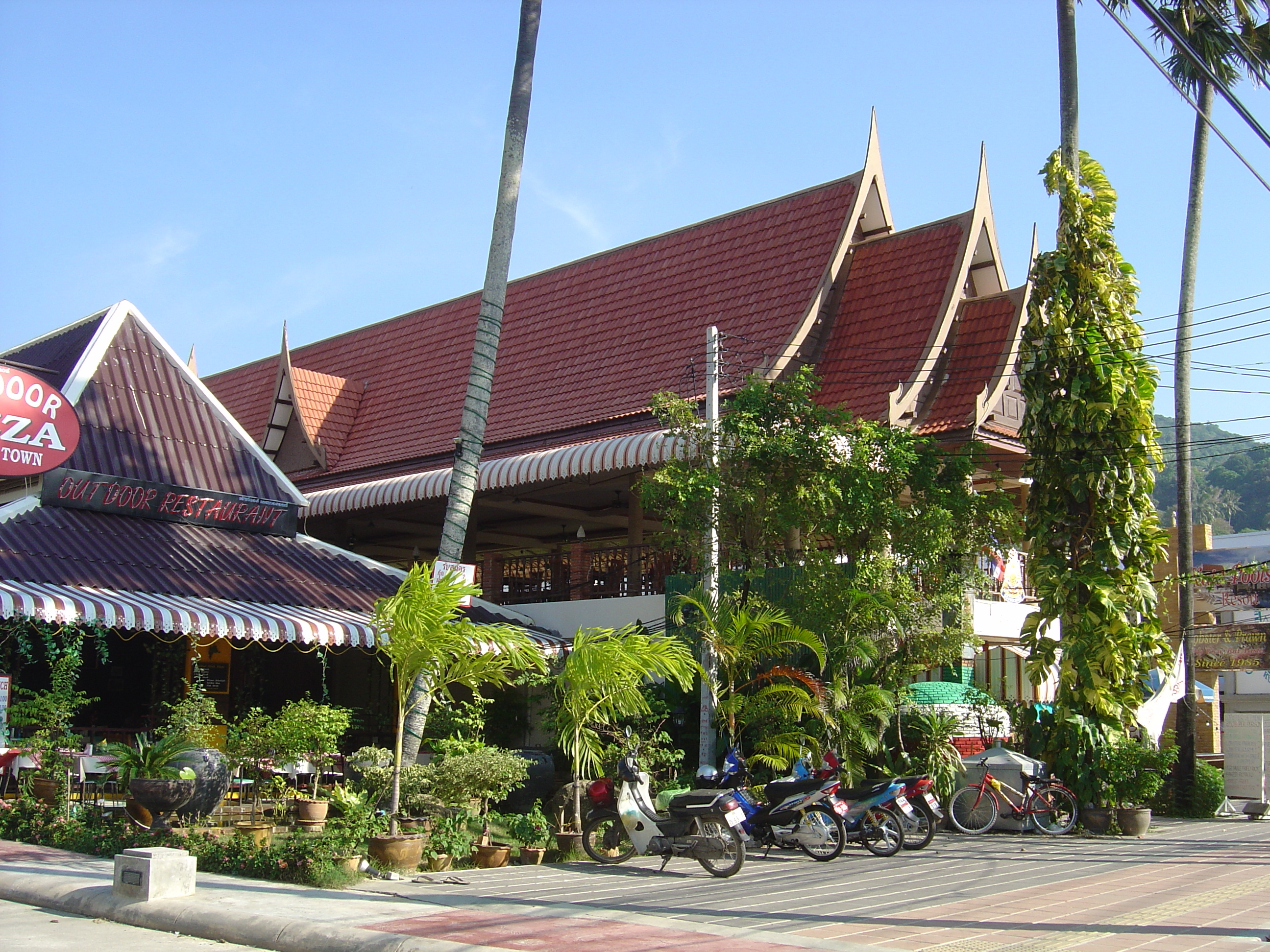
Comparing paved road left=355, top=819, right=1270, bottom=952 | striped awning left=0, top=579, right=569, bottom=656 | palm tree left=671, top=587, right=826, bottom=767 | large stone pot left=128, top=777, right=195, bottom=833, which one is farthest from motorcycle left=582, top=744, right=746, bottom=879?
large stone pot left=128, top=777, right=195, bottom=833

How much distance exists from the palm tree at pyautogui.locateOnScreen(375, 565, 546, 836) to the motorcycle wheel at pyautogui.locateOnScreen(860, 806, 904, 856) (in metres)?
3.82

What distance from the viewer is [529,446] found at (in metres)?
20.6

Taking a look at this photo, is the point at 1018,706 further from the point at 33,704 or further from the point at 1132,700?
the point at 33,704

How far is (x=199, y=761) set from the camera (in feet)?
37.1

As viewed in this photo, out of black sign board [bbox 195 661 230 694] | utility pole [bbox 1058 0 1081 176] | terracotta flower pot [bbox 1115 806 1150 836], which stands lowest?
terracotta flower pot [bbox 1115 806 1150 836]

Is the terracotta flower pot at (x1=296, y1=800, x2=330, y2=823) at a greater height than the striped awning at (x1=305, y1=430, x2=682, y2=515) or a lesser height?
lesser

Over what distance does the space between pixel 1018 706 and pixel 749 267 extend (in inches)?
340

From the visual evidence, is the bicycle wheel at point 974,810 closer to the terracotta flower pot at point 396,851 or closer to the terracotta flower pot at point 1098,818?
the terracotta flower pot at point 1098,818

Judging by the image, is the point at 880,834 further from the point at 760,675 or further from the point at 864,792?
the point at 760,675

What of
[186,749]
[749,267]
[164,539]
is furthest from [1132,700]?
[164,539]

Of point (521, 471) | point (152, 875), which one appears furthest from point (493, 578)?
point (152, 875)

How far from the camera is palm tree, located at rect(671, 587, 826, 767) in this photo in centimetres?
1398

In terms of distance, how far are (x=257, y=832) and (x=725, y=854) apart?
415 cm

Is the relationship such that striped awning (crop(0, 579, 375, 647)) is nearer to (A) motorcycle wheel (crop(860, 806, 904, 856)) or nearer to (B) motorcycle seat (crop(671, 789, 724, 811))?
(B) motorcycle seat (crop(671, 789, 724, 811))
